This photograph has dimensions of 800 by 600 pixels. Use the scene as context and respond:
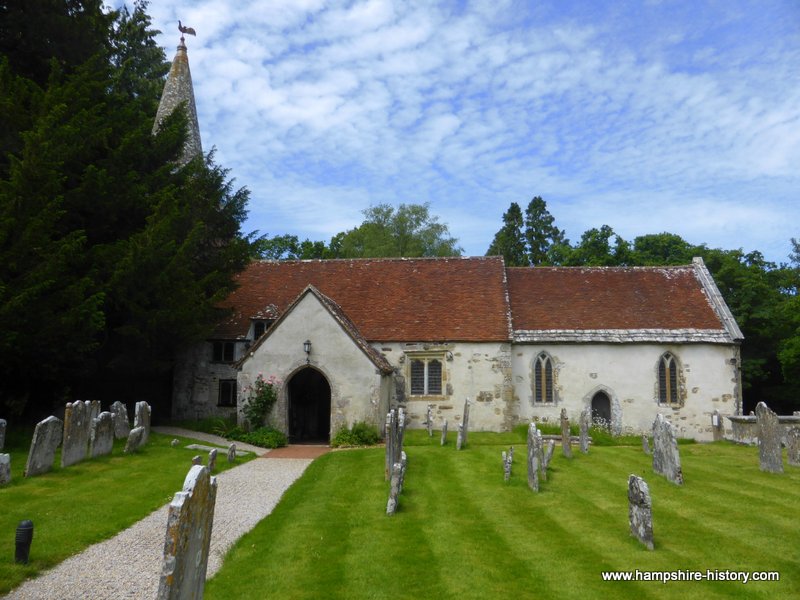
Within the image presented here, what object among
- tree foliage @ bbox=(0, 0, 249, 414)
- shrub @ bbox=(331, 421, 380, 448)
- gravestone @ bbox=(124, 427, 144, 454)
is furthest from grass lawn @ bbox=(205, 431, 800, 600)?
tree foliage @ bbox=(0, 0, 249, 414)

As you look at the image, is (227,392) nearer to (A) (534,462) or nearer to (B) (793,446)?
(A) (534,462)

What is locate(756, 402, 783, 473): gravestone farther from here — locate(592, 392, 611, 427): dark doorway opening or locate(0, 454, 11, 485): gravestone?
locate(0, 454, 11, 485): gravestone

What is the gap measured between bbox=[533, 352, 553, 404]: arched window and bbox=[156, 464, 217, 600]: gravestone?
20.7m

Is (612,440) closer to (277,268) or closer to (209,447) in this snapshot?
(209,447)

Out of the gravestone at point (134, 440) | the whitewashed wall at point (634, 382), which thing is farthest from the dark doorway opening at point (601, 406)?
the gravestone at point (134, 440)

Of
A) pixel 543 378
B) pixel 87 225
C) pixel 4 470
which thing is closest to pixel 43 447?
pixel 4 470

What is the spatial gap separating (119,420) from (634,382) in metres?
19.7

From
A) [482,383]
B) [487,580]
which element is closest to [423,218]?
[482,383]

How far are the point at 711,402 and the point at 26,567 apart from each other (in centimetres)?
2424

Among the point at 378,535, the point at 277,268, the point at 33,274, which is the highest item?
the point at 277,268

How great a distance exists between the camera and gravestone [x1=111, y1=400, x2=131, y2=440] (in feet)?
61.3

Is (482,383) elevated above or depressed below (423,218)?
below

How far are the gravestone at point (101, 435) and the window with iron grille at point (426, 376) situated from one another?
38.9 ft

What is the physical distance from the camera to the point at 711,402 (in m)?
24.1
